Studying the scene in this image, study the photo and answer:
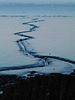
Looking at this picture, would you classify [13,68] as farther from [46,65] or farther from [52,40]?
[52,40]

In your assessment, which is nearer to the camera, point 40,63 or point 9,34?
point 40,63

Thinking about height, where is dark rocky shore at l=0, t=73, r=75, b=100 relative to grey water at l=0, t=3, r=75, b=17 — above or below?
below

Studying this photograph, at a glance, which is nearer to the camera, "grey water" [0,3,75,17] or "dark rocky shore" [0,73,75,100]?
"dark rocky shore" [0,73,75,100]

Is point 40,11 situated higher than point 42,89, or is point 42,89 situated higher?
point 40,11

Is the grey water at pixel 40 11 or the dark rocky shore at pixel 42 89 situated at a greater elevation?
the grey water at pixel 40 11

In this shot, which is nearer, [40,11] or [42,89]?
[42,89]

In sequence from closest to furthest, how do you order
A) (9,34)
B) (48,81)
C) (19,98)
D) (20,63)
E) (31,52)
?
(19,98), (48,81), (20,63), (31,52), (9,34)

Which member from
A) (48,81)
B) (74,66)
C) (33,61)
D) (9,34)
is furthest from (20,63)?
(9,34)

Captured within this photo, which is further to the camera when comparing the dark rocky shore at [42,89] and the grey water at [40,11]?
the grey water at [40,11]
